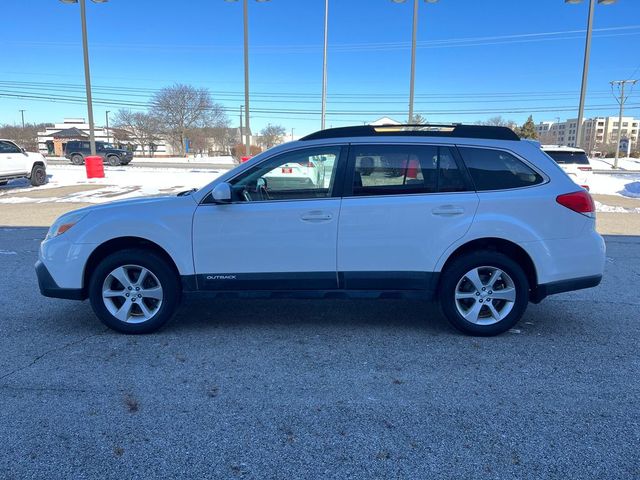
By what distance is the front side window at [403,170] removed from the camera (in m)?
4.14

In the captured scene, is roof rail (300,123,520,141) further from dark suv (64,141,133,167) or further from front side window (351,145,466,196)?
dark suv (64,141,133,167)

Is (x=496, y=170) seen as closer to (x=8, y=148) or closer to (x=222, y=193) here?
(x=222, y=193)

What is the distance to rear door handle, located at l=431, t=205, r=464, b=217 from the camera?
4.06 metres

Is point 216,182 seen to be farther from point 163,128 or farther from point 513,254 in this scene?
point 163,128

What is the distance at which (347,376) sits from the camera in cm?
350

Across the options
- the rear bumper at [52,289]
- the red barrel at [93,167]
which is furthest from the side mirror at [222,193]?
the red barrel at [93,167]

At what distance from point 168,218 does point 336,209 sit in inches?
57.5

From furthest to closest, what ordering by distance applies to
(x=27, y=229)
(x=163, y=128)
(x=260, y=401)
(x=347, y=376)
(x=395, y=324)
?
(x=163, y=128), (x=27, y=229), (x=395, y=324), (x=347, y=376), (x=260, y=401)

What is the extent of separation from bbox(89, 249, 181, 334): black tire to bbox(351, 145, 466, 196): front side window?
181cm

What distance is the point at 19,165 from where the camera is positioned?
1723 centimetres

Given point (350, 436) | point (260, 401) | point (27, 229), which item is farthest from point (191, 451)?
point (27, 229)

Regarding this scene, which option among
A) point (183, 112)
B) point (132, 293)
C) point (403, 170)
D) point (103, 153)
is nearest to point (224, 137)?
point (183, 112)

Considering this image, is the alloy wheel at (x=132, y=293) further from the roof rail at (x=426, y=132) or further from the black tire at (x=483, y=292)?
the black tire at (x=483, y=292)

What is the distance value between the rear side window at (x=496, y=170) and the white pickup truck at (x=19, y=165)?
1738cm
